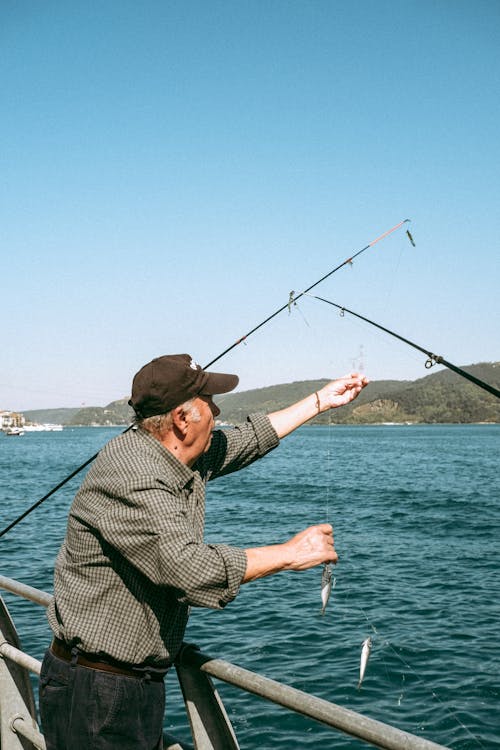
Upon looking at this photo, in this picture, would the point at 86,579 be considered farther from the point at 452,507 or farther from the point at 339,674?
the point at 452,507

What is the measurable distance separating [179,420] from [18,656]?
57.4 inches

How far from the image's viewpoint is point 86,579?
2.31 metres

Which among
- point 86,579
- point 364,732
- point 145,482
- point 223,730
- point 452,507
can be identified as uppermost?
point 145,482

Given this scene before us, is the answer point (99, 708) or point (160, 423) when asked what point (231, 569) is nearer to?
point (160, 423)

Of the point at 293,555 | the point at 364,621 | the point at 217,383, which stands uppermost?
the point at 217,383

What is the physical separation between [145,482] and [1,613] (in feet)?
5.16

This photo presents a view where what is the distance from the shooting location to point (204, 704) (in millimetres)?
2461

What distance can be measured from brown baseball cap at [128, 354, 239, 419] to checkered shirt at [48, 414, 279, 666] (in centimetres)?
11

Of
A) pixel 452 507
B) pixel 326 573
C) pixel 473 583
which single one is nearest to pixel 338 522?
pixel 452 507

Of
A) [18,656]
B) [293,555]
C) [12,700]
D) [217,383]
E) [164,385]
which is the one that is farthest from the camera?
[12,700]

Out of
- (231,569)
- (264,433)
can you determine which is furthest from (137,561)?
(264,433)

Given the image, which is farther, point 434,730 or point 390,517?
point 390,517

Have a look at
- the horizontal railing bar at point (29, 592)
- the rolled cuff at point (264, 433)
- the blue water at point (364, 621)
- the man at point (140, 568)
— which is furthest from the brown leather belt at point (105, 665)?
the blue water at point (364, 621)

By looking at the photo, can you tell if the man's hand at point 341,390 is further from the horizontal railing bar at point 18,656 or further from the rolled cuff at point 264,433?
the horizontal railing bar at point 18,656
